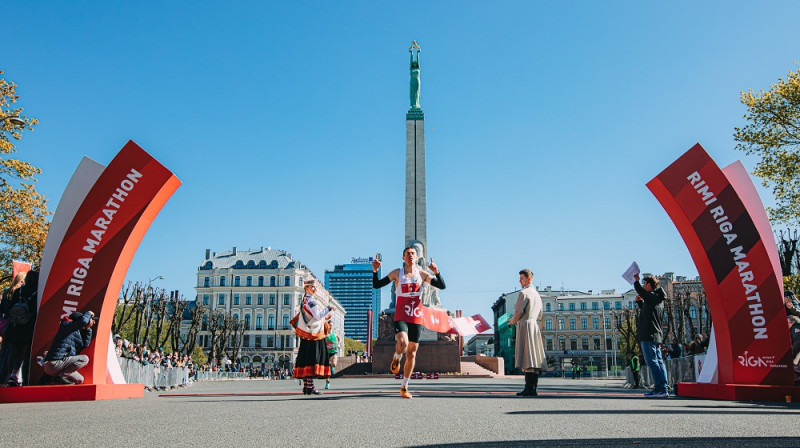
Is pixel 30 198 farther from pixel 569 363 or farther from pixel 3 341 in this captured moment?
pixel 569 363

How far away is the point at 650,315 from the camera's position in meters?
11.0

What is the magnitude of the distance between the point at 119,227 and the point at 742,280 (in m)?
10.1

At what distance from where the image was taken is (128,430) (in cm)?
555

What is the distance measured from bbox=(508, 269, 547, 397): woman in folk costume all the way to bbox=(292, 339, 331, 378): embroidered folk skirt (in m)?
3.34

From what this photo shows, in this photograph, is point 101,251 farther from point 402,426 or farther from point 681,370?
point 681,370

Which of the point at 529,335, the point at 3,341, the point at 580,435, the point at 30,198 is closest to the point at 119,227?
the point at 3,341

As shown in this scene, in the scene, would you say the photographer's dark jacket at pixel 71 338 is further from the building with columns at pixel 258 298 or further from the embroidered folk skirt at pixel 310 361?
the building with columns at pixel 258 298

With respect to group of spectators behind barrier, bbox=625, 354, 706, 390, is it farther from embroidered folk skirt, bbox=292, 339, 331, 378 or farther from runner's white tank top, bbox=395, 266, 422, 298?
embroidered folk skirt, bbox=292, 339, 331, 378

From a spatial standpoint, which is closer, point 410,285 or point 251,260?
point 410,285

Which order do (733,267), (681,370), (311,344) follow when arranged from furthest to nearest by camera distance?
(681,370)
(311,344)
(733,267)

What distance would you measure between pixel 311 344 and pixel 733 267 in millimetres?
7021

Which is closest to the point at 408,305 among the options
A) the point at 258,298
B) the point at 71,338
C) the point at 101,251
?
the point at 101,251

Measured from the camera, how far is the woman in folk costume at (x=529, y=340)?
33.1 ft

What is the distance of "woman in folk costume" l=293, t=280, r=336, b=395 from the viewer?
36.7ft
